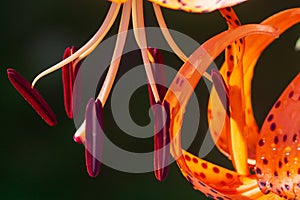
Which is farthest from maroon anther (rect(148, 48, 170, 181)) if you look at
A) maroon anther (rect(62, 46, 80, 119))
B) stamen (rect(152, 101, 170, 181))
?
maroon anther (rect(62, 46, 80, 119))

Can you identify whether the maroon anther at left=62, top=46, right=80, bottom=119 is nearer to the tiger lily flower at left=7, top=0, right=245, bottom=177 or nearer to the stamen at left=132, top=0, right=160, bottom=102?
the tiger lily flower at left=7, top=0, right=245, bottom=177

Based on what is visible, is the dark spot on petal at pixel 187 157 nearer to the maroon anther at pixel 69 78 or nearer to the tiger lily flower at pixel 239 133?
the tiger lily flower at pixel 239 133

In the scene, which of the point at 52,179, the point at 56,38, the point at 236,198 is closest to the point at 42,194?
the point at 52,179

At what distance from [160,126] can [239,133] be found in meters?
0.12

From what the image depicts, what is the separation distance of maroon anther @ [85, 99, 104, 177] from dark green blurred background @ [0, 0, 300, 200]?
1.69 meters

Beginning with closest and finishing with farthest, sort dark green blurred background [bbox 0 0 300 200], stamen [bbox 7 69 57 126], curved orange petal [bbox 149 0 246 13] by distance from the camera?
curved orange petal [bbox 149 0 246 13]
stamen [bbox 7 69 57 126]
dark green blurred background [bbox 0 0 300 200]

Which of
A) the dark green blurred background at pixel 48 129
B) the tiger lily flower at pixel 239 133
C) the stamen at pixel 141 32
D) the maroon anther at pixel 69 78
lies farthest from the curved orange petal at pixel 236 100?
the dark green blurred background at pixel 48 129

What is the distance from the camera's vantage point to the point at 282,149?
1134mm

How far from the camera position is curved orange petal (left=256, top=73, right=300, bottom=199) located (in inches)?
44.1

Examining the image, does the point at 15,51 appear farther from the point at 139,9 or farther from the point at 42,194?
the point at 139,9

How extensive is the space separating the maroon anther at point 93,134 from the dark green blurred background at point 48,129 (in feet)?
5.56

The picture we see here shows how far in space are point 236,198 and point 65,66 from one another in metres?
0.31

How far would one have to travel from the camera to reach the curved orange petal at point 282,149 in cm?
112

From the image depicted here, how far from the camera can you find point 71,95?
4.15ft
